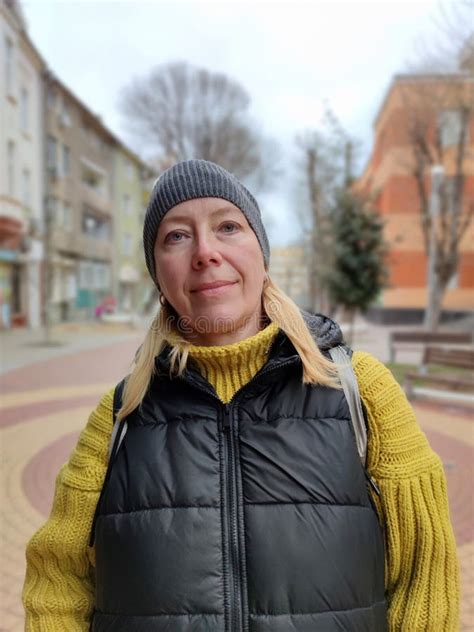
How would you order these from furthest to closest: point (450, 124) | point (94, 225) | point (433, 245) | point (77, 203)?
point (94, 225) → point (77, 203) → point (450, 124) → point (433, 245)

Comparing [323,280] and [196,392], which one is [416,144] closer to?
[323,280]

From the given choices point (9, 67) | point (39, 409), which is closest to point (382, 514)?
point (39, 409)

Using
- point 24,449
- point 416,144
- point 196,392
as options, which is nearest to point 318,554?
point 196,392

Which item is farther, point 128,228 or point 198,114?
point 128,228

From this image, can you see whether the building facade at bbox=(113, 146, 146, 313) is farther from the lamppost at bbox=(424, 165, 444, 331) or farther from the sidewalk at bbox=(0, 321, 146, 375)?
the lamppost at bbox=(424, 165, 444, 331)

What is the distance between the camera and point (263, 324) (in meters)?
1.49

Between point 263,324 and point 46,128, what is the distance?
26.4m

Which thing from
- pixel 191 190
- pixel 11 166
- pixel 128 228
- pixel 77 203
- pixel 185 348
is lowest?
pixel 185 348

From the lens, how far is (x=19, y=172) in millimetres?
21375

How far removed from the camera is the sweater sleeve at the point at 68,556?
1.33 m

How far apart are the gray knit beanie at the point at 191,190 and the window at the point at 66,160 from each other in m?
29.6

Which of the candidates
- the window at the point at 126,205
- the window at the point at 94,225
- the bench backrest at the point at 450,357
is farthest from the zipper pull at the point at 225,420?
the window at the point at 126,205

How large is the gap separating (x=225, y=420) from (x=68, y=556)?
52 cm

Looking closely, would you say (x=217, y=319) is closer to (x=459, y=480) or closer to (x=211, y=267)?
(x=211, y=267)
